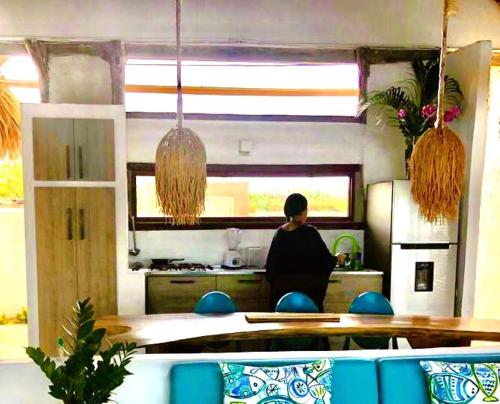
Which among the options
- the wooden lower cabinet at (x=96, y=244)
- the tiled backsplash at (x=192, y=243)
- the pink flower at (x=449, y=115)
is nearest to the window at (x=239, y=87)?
the pink flower at (x=449, y=115)

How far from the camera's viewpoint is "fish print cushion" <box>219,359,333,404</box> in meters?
1.93

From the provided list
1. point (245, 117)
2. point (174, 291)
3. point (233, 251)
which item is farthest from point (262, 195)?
point (174, 291)

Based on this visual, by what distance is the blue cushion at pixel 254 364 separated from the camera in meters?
1.97

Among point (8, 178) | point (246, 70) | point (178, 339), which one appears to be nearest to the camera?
point (178, 339)

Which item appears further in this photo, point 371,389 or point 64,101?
point 64,101

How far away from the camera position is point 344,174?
4465mm

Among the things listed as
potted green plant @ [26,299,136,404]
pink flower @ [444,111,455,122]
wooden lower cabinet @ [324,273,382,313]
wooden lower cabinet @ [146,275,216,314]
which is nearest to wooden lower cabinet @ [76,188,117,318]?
wooden lower cabinet @ [146,275,216,314]

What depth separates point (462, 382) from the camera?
2000 millimetres

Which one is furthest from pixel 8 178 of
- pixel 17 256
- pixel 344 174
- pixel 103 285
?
pixel 344 174

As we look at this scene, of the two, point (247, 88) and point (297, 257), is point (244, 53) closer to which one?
point (247, 88)

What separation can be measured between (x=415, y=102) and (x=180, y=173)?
3230mm

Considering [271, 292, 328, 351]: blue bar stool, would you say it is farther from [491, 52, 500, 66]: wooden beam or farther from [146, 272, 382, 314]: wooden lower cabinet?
[491, 52, 500, 66]: wooden beam

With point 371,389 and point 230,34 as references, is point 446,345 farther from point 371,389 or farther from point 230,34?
point 230,34

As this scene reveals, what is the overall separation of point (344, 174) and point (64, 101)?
2.97 m
